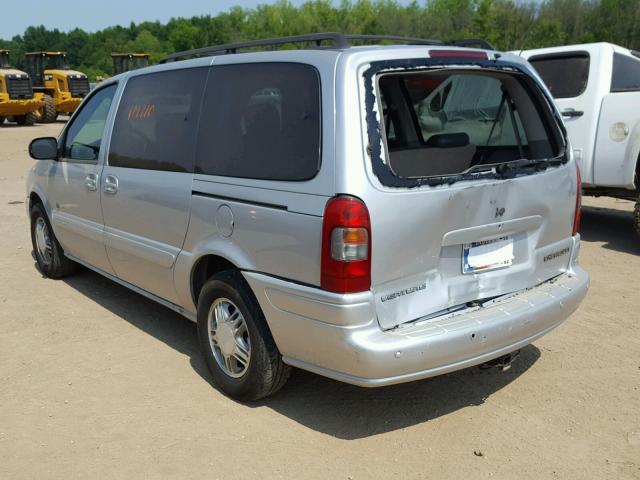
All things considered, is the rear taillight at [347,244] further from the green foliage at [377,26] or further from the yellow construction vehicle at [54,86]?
the yellow construction vehicle at [54,86]

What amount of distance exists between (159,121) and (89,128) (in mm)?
1246

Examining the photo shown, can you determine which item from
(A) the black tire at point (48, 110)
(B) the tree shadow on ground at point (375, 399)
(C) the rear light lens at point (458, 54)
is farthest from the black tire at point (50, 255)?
(A) the black tire at point (48, 110)

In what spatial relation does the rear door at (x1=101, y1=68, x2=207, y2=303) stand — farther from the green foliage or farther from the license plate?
the green foliage

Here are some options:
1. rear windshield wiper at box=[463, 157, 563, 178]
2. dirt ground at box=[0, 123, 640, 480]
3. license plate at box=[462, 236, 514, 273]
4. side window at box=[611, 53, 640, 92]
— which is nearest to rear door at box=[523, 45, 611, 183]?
side window at box=[611, 53, 640, 92]

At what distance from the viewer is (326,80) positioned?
127 inches

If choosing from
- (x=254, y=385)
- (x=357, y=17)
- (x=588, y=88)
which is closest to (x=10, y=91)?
(x=588, y=88)

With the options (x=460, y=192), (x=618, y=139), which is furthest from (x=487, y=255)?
(x=618, y=139)

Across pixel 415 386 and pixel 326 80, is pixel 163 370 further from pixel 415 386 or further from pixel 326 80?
pixel 326 80

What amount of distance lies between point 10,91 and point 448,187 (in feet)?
85.1

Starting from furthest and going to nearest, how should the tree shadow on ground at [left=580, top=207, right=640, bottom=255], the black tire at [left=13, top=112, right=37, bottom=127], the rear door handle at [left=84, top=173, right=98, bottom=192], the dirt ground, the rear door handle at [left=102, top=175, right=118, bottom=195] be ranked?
the black tire at [left=13, top=112, right=37, bottom=127] < the tree shadow on ground at [left=580, top=207, right=640, bottom=255] < the rear door handle at [left=84, top=173, right=98, bottom=192] < the rear door handle at [left=102, top=175, right=118, bottom=195] < the dirt ground

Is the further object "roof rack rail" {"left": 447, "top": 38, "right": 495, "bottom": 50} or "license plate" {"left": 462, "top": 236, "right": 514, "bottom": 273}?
"roof rack rail" {"left": 447, "top": 38, "right": 495, "bottom": 50}

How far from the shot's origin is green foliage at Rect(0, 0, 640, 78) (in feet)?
185

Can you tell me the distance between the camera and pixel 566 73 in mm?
7879

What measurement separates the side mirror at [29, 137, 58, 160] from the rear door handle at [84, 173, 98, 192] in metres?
0.66
